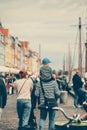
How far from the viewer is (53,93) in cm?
1135

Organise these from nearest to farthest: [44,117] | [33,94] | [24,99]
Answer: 1. [44,117]
2. [24,99]
3. [33,94]

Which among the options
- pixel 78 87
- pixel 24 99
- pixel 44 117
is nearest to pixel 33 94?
pixel 24 99

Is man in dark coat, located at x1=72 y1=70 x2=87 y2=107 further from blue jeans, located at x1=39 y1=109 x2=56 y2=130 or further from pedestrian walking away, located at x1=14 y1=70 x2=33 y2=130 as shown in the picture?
blue jeans, located at x1=39 y1=109 x2=56 y2=130

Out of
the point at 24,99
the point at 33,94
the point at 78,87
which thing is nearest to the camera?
the point at 24,99

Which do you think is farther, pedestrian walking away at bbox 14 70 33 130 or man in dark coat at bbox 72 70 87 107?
man in dark coat at bbox 72 70 87 107

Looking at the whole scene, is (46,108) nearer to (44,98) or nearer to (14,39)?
(44,98)

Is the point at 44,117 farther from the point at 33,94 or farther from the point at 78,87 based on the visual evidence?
the point at 78,87

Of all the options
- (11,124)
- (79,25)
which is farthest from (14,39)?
(11,124)

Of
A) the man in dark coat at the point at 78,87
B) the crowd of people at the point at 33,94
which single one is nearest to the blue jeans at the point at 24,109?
the crowd of people at the point at 33,94

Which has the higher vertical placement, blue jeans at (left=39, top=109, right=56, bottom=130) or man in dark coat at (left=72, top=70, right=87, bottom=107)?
man in dark coat at (left=72, top=70, right=87, bottom=107)

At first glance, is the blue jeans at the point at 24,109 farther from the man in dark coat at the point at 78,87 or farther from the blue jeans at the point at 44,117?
the man in dark coat at the point at 78,87

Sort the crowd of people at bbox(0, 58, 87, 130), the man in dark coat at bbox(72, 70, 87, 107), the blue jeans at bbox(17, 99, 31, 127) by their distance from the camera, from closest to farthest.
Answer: the crowd of people at bbox(0, 58, 87, 130), the blue jeans at bbox(17, 99, 31, 127), the man in dark coat at bbox(72, 70, 87, 107)

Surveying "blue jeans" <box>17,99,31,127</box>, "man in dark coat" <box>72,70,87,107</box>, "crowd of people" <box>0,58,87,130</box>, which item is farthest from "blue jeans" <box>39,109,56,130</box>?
"man in dark coat" <box>72,70,87,107</box>

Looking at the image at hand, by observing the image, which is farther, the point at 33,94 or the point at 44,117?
the point at 33,94
